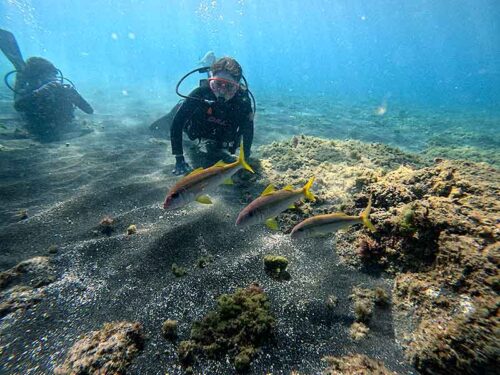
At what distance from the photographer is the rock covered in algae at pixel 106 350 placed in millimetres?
2473

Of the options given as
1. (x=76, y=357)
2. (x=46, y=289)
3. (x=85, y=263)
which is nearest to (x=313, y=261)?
(x=76, y=357)

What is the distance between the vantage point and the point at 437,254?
310 centimetres

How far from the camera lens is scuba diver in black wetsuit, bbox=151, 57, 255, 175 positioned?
727cm

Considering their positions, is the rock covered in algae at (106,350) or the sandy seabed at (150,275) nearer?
the rock covered in algae at (106,350)

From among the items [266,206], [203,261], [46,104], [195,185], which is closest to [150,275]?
[203,261]

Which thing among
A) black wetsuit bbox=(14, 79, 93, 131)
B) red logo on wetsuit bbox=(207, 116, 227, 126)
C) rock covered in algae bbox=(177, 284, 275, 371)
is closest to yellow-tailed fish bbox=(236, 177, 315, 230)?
rock covered in algae bbox=(177, 284, 275, 371)

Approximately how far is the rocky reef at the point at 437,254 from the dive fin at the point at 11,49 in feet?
63.4

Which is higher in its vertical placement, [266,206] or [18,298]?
→ [266,206]

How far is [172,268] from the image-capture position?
3.90 m

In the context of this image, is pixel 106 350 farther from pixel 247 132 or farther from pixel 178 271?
pixel 247 132

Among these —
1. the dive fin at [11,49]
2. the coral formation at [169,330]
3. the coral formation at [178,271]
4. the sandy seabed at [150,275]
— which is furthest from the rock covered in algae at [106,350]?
the dive fin at [11,49]

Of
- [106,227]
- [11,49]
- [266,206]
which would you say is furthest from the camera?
[11,49]

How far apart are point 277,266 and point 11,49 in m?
21.1

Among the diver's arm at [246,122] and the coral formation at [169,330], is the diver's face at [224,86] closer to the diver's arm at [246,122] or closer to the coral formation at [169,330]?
the diver's arm at [246,122]
